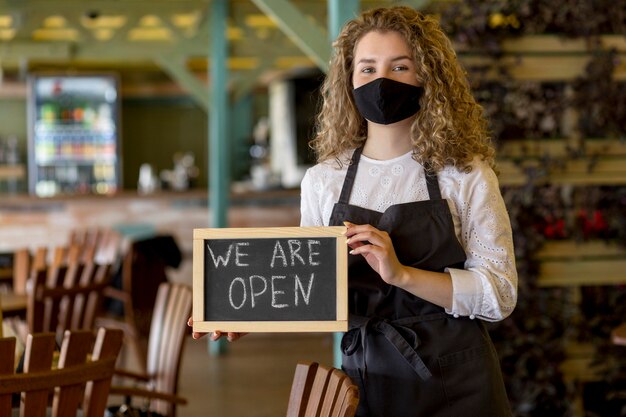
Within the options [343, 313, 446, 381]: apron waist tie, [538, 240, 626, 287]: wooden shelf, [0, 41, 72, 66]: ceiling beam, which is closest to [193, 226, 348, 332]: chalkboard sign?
[343, 313, 446, 381]: apron waist tie

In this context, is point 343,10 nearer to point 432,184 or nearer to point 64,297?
point 432,184

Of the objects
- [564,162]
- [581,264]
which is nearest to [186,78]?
[564,162]

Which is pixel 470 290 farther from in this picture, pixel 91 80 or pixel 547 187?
pixel 91 80

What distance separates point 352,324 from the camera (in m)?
2.18

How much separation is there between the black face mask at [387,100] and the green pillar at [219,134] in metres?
5.47

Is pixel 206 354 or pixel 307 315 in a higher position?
pixel 307 315

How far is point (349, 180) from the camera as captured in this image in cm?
225

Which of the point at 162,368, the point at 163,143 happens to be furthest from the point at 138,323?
the point at 163,143

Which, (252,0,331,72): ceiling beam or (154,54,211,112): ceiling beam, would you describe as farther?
(154,54,211,112): ceiling beam

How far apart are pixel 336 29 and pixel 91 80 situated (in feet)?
33.5

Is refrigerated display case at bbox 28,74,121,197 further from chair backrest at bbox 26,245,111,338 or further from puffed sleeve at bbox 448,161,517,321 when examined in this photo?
puffed sleeve at bbox 448,161,517,321

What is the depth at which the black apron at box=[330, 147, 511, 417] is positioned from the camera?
6.98 feet

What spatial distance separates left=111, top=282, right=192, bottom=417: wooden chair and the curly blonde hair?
1.30 meters

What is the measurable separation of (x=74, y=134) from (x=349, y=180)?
11.7 meters
